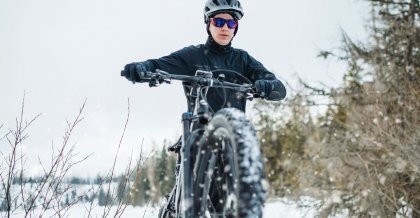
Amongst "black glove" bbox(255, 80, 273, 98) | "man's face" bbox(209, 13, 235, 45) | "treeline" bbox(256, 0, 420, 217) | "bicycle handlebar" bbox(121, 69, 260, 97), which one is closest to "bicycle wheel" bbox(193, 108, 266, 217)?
"bicycle handlebar" bbox(121, 69, 260, 97)

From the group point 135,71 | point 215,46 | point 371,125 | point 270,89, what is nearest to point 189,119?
point 135,71

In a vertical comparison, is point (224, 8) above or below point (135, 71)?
above

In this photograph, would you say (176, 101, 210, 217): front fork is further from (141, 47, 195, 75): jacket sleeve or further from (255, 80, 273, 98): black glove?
(141, 47, 195, 75): jacket sleeve

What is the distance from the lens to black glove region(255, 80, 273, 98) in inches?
117

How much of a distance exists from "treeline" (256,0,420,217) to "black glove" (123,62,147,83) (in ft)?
25.8

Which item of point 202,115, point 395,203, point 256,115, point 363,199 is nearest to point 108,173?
point 202,115

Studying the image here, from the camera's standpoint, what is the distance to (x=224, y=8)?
3.35 metres

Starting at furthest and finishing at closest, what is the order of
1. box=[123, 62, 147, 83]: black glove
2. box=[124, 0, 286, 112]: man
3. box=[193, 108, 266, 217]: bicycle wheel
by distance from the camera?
box=[124, 0, 286, 112]: man < box=[123, 62, 147, 83]: black glove < box=[193, 108, 266, 217]: bicycle wheel

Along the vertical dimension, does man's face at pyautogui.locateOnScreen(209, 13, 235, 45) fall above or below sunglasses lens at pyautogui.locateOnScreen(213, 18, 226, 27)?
below

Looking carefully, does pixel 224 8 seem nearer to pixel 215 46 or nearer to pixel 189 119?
pixel 215 46

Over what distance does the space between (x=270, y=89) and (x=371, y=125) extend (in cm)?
907

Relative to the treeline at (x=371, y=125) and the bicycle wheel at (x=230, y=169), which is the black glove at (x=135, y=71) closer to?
the bicycle wheel at (x=230, y=169)

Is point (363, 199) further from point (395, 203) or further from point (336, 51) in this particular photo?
point (336, 51)

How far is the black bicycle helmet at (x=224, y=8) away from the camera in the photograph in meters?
3.36
